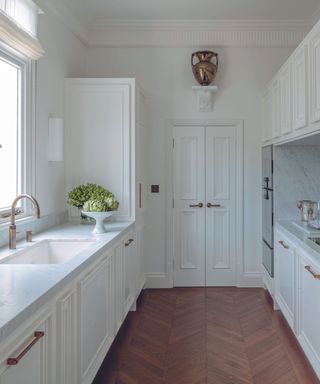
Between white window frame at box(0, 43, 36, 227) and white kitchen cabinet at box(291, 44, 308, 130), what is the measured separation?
192cm

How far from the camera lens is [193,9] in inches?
154

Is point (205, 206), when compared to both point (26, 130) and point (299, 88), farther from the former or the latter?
point (26, 130)

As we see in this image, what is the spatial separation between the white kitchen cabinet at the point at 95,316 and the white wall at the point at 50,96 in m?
0.91

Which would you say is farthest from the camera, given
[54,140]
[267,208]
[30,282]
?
[267,208]

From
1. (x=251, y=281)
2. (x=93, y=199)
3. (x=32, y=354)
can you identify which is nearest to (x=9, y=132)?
(x=93, y=199)

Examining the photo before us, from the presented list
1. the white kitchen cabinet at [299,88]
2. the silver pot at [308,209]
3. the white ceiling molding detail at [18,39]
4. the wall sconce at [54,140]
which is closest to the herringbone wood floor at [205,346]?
the silver pot at [308,209]

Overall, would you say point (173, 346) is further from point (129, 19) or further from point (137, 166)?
point (129, 19)

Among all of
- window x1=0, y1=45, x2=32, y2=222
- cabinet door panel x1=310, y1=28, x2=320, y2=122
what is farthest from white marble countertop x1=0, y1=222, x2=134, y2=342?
cabinet door panel x1=310, y1=28, x2=320, y2=122

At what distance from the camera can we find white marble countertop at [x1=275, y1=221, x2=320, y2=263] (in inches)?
94.5

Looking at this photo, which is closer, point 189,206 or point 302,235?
point 302,235

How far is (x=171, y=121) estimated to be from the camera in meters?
4.41

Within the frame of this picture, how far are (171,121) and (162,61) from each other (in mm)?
674

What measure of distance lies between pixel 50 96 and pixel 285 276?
242 centimetres

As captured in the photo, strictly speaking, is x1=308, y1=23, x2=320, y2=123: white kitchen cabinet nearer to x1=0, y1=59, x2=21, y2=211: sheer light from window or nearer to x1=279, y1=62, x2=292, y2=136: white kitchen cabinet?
x1=279, y1=62, x2=292, y2=136: white kitchen cabinet
